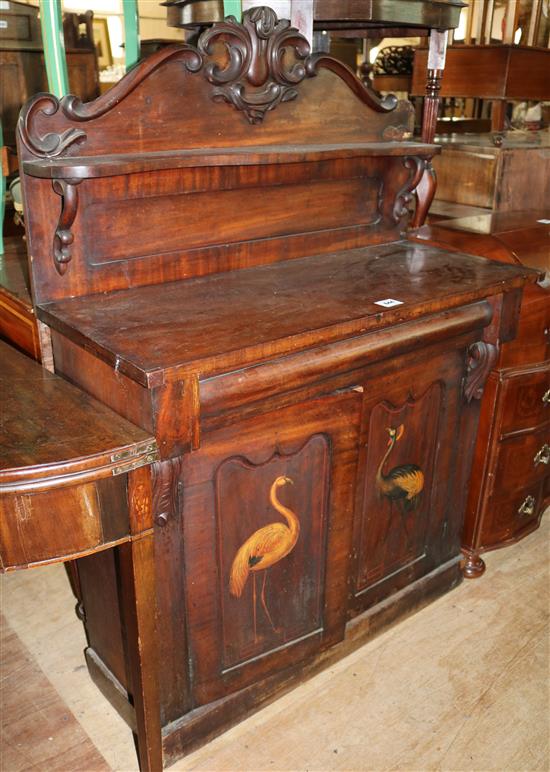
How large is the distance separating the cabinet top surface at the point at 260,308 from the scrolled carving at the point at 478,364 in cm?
18

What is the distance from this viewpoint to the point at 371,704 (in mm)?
1890

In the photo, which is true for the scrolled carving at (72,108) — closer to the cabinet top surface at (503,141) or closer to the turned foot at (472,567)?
the cabinet top surface at (503,141)

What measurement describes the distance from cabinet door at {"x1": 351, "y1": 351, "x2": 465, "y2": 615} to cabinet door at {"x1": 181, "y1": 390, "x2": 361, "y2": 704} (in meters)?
0.09

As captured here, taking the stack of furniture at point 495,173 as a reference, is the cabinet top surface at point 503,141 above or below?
above

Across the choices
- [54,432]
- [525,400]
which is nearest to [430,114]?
[525,400]

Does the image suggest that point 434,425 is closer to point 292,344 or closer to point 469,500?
point 469,500

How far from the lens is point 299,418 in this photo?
1580 millimetres

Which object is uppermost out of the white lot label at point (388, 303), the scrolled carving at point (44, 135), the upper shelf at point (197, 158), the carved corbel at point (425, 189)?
the scrolled carving at point (44, 135)

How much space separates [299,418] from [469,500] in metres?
1.01

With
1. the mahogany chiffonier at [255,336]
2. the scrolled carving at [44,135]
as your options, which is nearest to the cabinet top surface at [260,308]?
the mahogany chiffonier at [255,336]

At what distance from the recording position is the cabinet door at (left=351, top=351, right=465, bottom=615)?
1793 millimetres

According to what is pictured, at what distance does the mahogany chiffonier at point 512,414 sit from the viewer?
2.14m

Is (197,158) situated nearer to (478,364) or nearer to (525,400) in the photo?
(478,364)

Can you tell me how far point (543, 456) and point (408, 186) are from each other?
3.45ft
